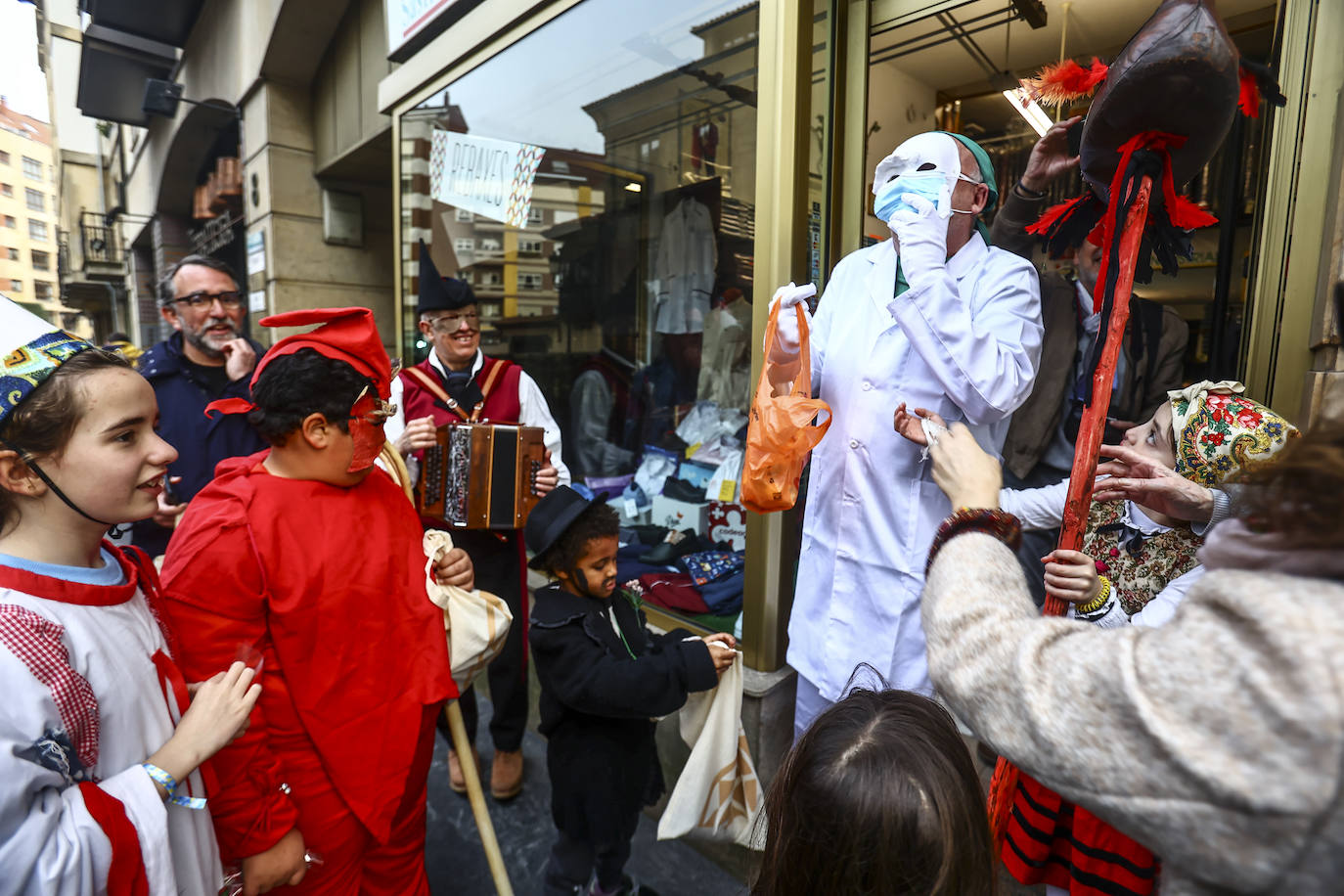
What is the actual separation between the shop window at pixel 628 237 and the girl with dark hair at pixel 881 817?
6.94ft

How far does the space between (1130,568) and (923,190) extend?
1121mm

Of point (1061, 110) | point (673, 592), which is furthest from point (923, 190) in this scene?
point (673, 592)

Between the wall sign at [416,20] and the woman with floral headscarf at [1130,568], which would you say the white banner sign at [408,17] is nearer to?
the wall sign at [416,20]

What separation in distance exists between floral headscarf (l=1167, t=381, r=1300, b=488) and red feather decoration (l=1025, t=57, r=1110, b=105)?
768 mm

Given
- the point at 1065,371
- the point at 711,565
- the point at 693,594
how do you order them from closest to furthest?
the point at 1065,371
the point at 693,594
the point at 711,565

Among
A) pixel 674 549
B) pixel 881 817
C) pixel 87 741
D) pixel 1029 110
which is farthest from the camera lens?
pixel 674 549

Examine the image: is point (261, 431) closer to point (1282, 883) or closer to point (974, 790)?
point (974, 790)

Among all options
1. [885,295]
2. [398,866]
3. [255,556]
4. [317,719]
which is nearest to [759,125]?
[885,295]

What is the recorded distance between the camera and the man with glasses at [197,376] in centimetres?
263

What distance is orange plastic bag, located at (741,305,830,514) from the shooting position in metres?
1.85

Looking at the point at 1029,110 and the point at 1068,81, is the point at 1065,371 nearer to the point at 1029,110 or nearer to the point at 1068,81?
the point at 1029,110

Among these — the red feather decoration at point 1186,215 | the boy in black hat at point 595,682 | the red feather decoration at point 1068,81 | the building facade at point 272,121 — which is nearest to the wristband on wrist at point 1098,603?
the red feather decoration at point 1186,215

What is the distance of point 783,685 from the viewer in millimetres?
2730

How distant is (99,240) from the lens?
16328 mm
